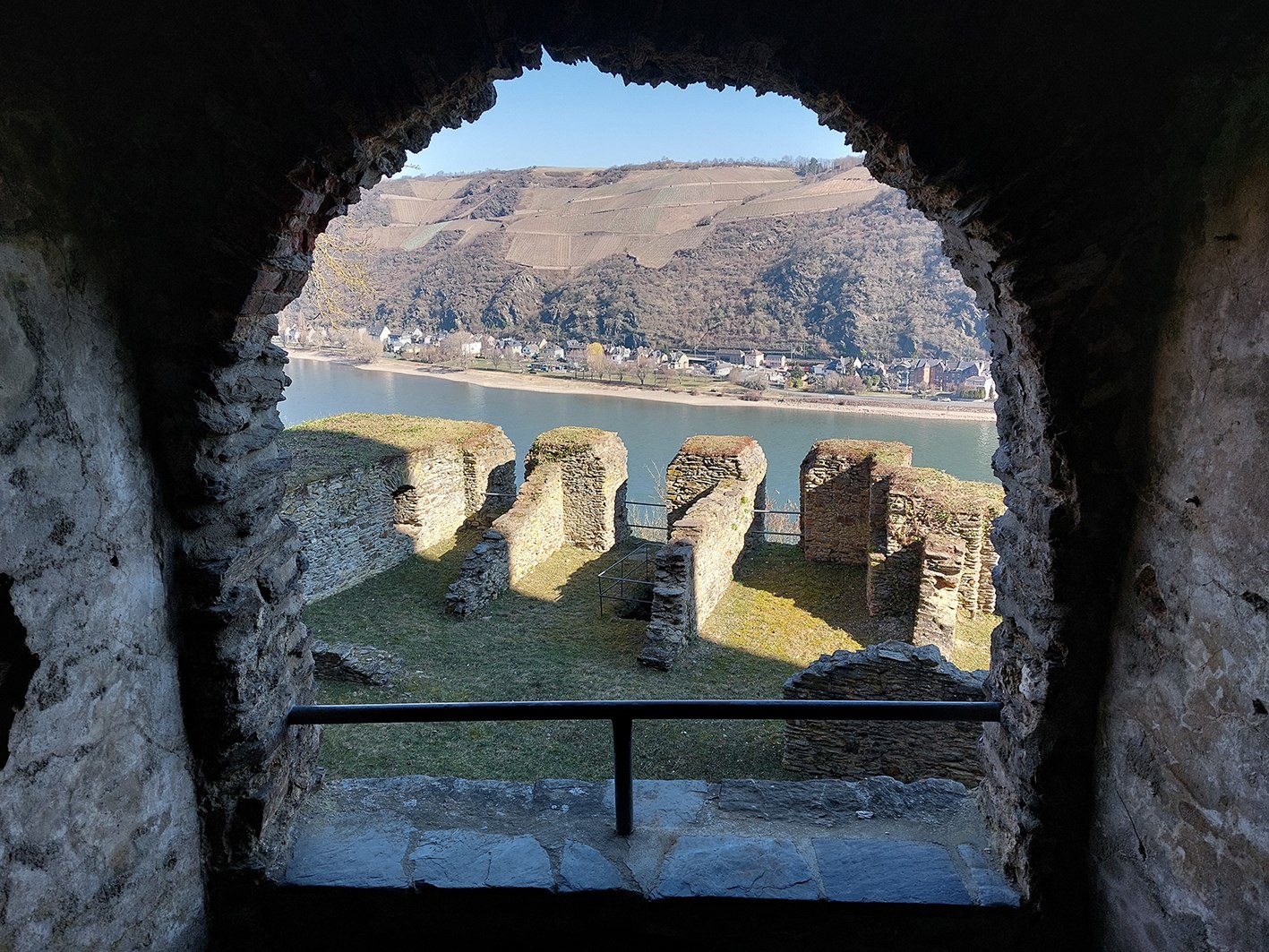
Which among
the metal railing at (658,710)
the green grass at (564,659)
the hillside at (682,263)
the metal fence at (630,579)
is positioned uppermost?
the hillside at (682,263)

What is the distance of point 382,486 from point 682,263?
125 ft

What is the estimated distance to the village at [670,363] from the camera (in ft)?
102

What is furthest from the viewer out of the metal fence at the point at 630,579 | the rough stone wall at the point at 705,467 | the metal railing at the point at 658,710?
the rough stone wall at the point at 705,467

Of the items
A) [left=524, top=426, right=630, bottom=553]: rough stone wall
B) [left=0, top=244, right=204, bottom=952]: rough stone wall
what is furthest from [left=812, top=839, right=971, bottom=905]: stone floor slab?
[left=524, top=426, right=630, bottom=553]: rough stone wall

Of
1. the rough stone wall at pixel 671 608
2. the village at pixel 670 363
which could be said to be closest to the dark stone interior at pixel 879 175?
the rough stone wall at pixel 671 608

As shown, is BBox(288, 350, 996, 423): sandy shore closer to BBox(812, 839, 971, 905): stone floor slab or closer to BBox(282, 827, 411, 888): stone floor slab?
BBox(812, 839, 971, 905): stone floor slab

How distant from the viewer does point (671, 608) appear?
838cm

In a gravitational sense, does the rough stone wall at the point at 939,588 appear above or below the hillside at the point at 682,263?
below

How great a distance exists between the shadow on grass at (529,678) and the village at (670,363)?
21.3 meters

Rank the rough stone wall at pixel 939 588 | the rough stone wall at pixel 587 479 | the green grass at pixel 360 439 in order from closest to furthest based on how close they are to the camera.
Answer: the rough stone wall at pixel 939 588 < the green grass at pixel 360 439 < the rough stone wall at pixel 587 479

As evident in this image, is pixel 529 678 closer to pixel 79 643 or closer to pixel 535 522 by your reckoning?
pixel 535 522

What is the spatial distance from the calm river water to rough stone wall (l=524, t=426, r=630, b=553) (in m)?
11.5

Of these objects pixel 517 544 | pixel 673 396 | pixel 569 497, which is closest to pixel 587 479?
pixel 569 497

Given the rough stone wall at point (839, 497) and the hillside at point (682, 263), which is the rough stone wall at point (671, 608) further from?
the hillside at point (682, 263)
